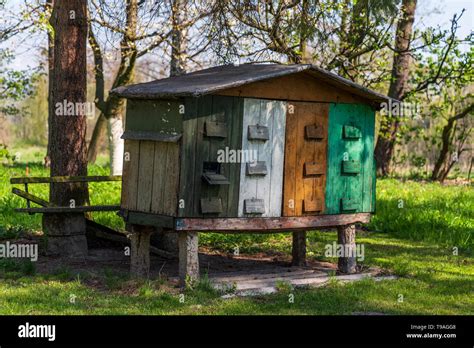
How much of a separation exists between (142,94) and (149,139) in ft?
1.68

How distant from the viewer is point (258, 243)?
12.8 meters

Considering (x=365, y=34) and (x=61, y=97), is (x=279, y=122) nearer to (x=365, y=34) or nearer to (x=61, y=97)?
(x=61, y=97)

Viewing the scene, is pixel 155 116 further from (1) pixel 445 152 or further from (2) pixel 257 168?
(1) pixel 445 152

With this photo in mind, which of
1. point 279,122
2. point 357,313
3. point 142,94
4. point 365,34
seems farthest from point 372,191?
point 365,34

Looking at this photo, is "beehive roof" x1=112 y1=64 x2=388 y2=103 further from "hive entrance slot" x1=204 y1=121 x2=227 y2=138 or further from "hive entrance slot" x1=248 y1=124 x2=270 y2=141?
"hive entrance slot" x1=248 y1=124 x2=270 y2=141

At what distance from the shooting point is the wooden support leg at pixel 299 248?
11.0 meters

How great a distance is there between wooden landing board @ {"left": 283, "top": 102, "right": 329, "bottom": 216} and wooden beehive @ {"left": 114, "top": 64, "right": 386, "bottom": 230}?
0.01 metres

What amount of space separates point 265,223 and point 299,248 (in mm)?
1758

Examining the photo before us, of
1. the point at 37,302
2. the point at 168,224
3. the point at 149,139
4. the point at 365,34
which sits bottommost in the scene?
the point at 37,302

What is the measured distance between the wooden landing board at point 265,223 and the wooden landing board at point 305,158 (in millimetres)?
98

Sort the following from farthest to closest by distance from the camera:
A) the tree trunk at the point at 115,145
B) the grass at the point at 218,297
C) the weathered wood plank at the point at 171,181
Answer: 1. the tree trunk at the point at 115,145
2. the weathered wood plank at the point at 171,181
3. the grass at the point at 218,297

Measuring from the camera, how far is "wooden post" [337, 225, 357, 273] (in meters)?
10.4

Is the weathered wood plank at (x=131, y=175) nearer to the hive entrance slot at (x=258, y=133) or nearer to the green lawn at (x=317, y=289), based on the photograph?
the green lawn at (x=317, y=289)

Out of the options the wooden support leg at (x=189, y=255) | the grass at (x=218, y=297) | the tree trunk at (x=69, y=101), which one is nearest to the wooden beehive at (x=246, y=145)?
the wooden support leg at (x=189, y=255)
